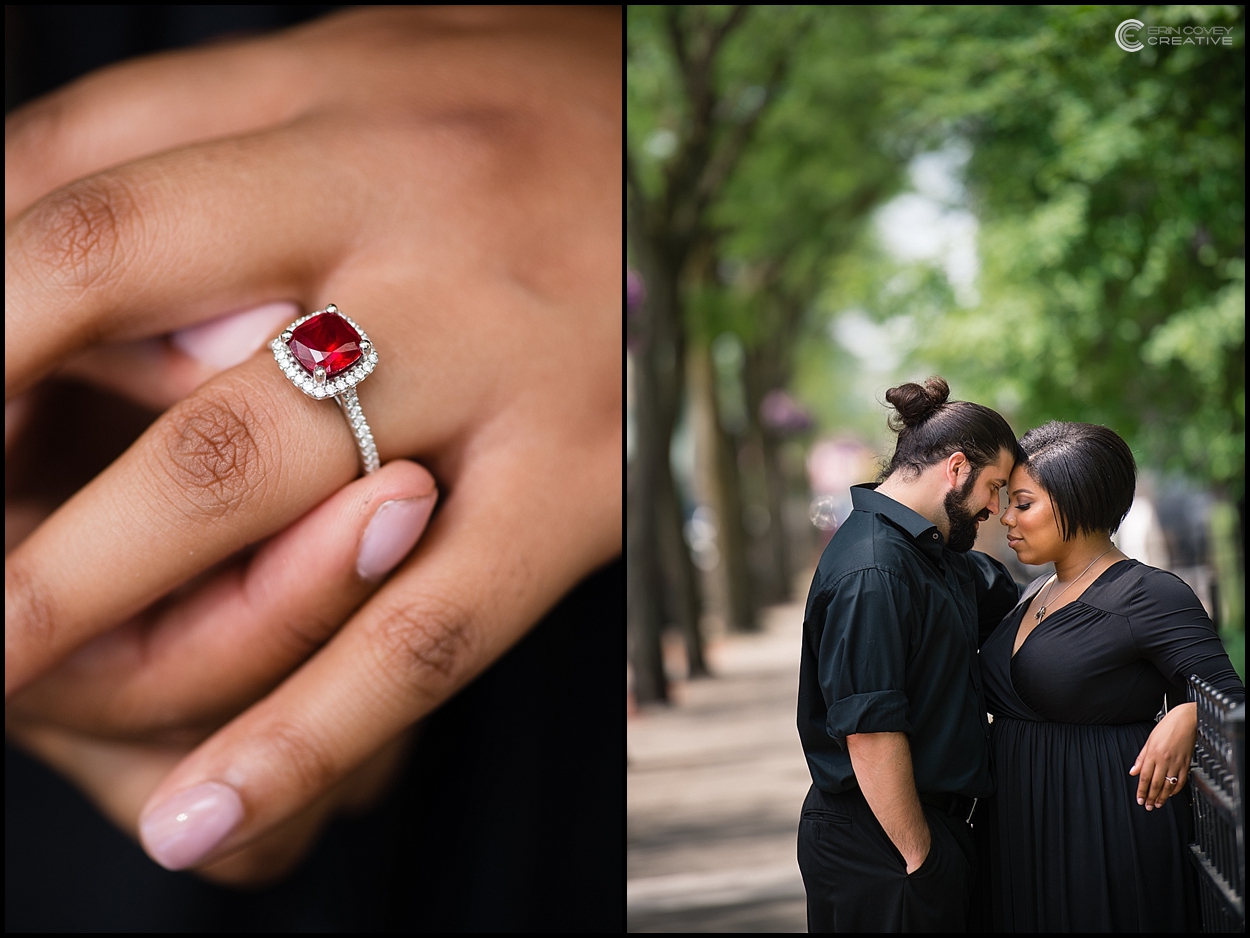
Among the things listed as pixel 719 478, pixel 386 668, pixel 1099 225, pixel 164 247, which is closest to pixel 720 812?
pixel 386 668

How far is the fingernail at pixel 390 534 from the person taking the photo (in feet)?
3.10

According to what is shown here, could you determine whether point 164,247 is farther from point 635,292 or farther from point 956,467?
point 635,292

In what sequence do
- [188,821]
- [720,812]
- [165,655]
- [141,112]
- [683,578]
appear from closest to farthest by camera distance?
1. [188,821]
2. [165,655]
3. [141,112]
4. [720,812]
5. [683,578]

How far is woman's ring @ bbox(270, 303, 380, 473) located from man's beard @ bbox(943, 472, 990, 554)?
66cm

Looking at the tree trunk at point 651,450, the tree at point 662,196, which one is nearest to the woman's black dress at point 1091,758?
the tree at point 662,196

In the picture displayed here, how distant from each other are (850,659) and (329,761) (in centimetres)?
58

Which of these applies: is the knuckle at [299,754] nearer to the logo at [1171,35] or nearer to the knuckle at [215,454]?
the knuckle at [215,454]

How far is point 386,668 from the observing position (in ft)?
3.18

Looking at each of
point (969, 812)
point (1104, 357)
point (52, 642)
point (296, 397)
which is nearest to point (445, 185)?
point (296, 397)

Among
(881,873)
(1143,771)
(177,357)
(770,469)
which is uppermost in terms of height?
(770,469)

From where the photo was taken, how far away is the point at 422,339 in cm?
103

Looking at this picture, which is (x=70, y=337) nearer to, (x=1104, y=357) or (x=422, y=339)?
(x=422, y=339)

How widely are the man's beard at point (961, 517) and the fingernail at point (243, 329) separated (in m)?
0.80

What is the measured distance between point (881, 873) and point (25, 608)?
3.20ft
